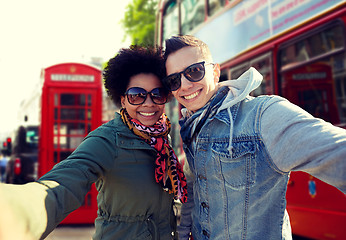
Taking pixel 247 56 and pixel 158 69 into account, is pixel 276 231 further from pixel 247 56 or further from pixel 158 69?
pixel 247 56

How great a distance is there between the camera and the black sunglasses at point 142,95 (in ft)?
6.64

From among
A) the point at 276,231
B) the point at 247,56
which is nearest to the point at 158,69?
the point at 276,231

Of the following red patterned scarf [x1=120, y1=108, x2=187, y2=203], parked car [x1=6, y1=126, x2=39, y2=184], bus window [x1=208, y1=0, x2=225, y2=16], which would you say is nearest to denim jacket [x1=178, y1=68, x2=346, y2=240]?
red patterned scarf [x1=120, y1=108, x2=187, y2=203]

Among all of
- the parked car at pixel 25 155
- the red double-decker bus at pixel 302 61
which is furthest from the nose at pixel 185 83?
the parked car at pixel 25 155

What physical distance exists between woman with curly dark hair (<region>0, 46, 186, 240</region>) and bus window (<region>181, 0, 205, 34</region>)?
440 cm

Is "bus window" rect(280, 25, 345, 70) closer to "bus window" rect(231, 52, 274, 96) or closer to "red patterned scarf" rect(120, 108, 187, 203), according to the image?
"bus window" rect(231, 52, 274, 96)

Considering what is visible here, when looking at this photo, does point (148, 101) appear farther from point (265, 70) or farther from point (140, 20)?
point (140, 20)

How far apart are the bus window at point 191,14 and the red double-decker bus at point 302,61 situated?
93 cm

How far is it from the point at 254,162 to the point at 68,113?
18.6ft

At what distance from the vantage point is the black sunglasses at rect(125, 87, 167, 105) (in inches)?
79.7

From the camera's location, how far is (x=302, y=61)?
4.04 metres

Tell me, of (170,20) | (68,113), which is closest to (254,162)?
(68,113)

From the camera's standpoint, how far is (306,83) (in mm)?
3990

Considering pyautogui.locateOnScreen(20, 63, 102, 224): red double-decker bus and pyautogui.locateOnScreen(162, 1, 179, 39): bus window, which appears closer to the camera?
pyautogui.locateOnScreen(20, 63, 102, 224): red double-decker bus
